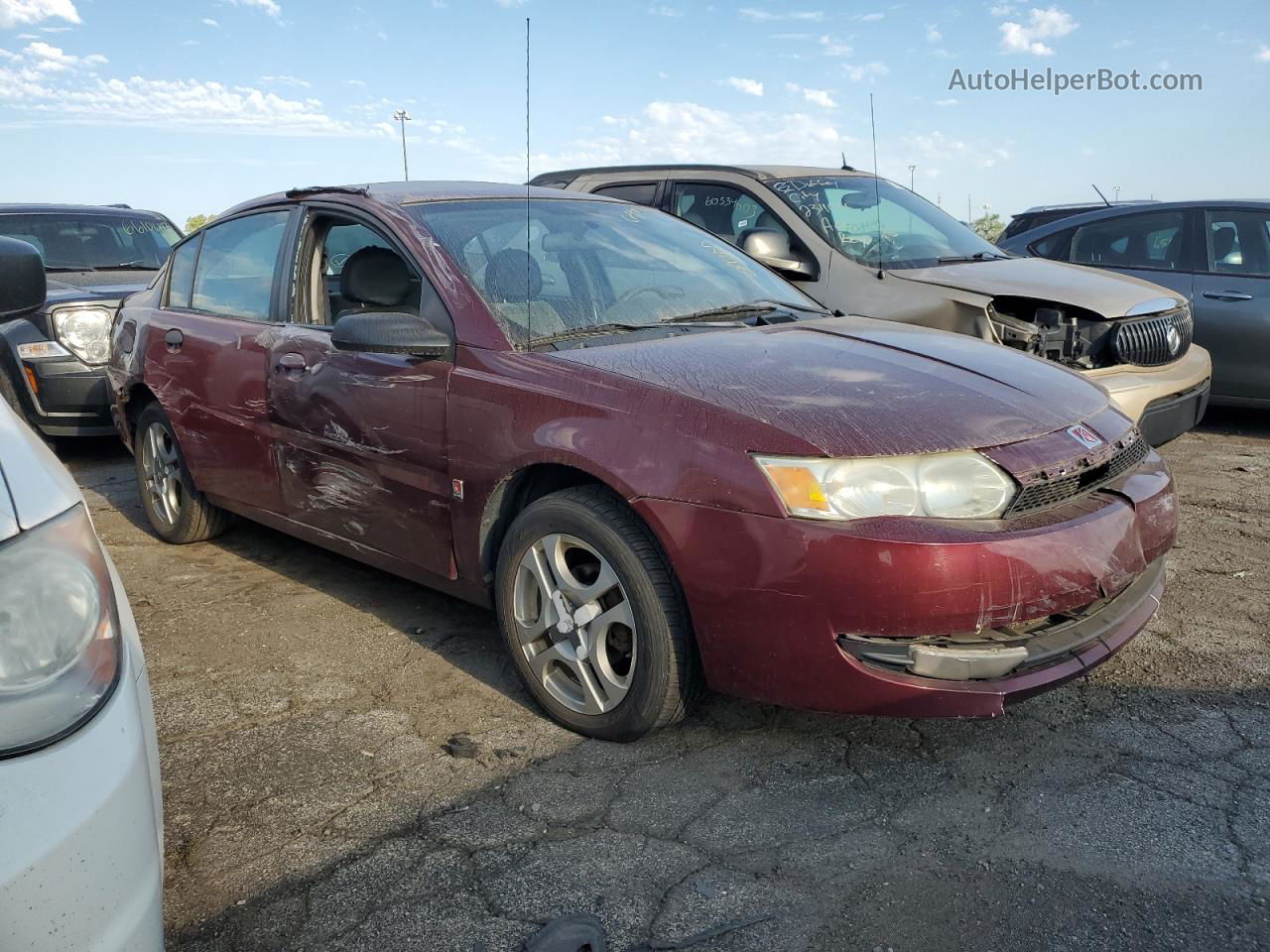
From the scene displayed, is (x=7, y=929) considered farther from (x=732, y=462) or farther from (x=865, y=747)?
(x=865, y=747)

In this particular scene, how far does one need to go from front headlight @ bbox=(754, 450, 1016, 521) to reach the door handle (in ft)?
6.45

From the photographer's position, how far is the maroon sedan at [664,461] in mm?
2600

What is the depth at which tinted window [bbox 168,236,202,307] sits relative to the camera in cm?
488

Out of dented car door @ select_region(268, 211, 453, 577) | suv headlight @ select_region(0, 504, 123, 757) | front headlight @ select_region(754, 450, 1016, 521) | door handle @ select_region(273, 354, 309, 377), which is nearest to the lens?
suv headlight @ select_region(0, 504, 123, 757)

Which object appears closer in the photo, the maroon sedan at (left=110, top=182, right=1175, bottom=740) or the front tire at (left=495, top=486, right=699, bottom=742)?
the maroon sedan at (left=110, top=182, right=1175, bottom=740)

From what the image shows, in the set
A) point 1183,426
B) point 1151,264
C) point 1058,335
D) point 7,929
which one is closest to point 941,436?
point 7,929

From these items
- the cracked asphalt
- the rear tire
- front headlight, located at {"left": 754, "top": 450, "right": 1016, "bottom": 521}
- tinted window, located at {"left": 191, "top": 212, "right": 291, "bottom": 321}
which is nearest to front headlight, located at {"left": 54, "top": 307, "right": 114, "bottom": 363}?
the rear tire

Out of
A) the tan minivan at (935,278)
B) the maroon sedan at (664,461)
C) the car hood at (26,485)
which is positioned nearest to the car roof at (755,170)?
the tan minivan at (935,278)

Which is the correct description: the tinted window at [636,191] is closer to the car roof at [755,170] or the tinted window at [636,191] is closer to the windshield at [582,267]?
the car roof at [755,170]

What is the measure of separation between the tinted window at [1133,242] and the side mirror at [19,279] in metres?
6.66

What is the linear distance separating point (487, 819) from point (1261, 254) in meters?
6.44

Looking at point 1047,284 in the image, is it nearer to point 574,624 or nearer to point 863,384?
point 863,384

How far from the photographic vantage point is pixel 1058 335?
5.49 meters

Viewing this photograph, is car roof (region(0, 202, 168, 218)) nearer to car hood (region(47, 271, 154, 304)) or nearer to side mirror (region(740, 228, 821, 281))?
car hood (region(47, 271, 154, 304))
